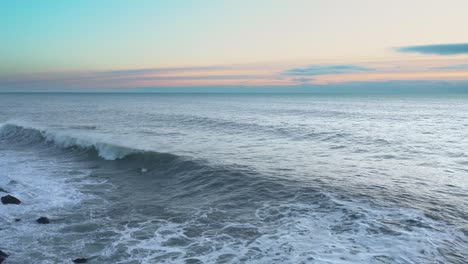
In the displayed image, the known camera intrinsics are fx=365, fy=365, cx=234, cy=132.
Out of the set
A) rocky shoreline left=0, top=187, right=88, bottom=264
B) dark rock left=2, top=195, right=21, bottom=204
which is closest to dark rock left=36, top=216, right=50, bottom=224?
rocky shoreline left=0, top=187, right=88, bottom=264

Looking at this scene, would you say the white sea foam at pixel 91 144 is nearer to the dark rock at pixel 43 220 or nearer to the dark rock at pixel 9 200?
the dark rock at pixel 9 200

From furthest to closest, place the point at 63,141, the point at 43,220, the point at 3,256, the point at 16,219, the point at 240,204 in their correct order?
the point at 63,141 < the point at 240,204 < the point at 16,219 < the point at 43,220 < the point at 3,256

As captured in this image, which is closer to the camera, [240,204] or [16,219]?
[16,219]

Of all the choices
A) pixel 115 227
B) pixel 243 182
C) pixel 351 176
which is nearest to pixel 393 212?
pixel 351 176

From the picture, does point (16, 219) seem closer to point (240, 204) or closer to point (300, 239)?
point (240, 204)

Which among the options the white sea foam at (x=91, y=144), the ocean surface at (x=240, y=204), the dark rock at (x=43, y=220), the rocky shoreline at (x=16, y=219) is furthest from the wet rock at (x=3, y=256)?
the white sea foam at (x=91, y=144)

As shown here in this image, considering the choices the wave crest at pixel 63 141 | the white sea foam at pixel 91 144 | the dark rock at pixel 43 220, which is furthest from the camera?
the wave crest at pixel 63 141

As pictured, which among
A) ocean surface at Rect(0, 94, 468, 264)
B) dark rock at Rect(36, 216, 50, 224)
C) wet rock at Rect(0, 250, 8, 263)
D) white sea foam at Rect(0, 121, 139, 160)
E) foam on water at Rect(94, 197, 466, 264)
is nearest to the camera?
wet rock at Rect(0, 250, 8, 263)

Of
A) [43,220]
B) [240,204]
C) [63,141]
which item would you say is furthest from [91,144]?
[240,204]

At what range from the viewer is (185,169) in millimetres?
21672

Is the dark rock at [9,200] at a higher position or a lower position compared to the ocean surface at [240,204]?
higher

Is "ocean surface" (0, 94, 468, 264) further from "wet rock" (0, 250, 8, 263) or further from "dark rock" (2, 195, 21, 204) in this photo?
"dark rock" (2, 195, 21, 204)

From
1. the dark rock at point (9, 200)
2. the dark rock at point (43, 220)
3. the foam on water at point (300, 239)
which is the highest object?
the dark rock at point (9, 200)

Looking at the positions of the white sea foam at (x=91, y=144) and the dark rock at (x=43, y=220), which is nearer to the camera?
the dark rock at (x=43, y=220)
